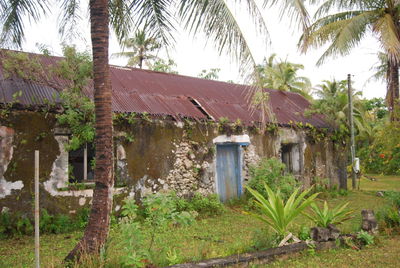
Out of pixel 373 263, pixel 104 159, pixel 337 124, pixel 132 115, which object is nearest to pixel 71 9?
pixel 132 115

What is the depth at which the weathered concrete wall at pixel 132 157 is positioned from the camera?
7828mm

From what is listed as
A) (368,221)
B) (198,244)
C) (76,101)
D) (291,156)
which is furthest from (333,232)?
(291,156)

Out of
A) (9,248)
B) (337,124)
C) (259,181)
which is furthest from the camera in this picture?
(337,124)

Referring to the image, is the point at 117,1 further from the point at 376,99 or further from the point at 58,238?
the point at 376,99

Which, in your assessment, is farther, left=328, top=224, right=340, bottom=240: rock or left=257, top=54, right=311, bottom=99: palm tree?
left=257, top=54, right=311, bottom=99: palm tree

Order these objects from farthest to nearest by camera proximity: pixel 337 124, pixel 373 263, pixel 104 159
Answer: pixel 337 124
pixel 373 263
pixel 104 159

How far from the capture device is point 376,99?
106 feet

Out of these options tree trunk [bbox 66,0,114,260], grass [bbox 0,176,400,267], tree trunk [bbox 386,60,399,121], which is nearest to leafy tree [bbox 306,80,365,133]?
tree trunk [bbox 386,60,399,121]

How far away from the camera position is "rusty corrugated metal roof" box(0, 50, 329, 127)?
8609 millimetres

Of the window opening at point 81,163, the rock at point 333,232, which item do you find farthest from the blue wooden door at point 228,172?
the rock at point 333,232

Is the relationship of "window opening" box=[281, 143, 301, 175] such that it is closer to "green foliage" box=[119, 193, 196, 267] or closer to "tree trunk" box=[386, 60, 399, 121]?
"tree trunk" box=[386, 60, 399, 121]

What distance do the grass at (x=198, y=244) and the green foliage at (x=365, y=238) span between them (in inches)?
6.8

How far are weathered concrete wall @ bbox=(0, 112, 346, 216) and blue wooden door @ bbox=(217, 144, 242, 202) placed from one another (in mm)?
280

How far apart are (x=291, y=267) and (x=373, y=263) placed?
4.00 feet
